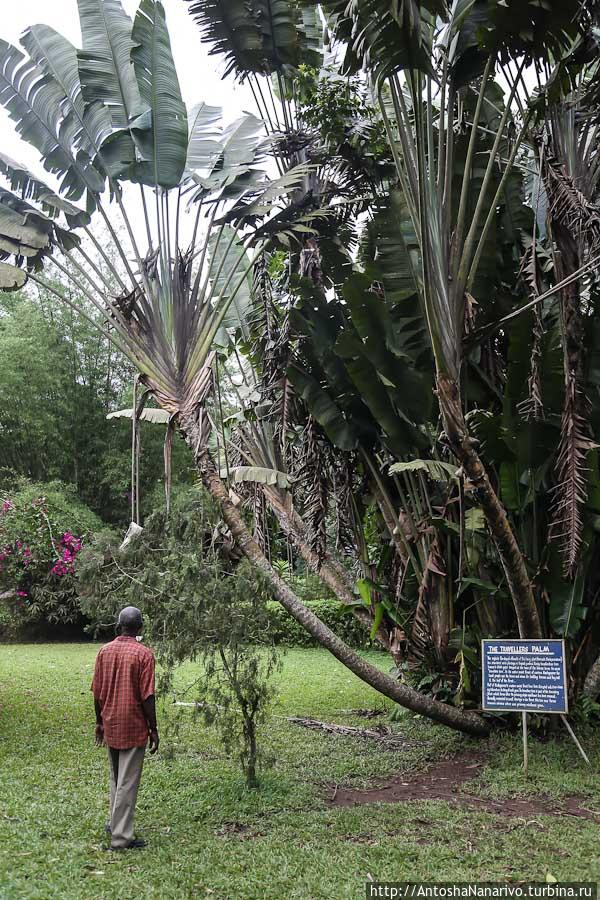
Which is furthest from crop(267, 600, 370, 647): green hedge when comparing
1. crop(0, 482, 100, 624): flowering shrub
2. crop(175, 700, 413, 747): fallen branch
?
crop(175, 700, 413, 747): fallen branch

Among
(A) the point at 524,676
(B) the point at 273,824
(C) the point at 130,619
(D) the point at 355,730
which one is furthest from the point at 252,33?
(D) the point at 355,730

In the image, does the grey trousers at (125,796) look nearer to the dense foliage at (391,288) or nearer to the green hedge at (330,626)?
the dense foliage at (391,288)

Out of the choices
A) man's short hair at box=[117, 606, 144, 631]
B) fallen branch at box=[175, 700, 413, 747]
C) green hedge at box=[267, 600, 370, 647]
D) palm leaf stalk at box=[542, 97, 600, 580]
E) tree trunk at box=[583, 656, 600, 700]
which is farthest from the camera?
green hedge at box=[267, 600, 370, 647]

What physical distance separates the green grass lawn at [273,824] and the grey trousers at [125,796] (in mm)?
147

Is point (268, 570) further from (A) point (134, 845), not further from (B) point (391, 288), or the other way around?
(B) point (391, 288)

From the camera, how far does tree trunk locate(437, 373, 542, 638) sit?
531 centimetres

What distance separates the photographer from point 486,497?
18.2 feet

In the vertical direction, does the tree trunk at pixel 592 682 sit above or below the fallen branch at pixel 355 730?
above

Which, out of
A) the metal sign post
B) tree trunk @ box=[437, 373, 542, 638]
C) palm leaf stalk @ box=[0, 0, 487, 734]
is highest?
palm leaf stalk @ box=[0, 0, 487, 734]

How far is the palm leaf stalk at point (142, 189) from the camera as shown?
624 centimetres

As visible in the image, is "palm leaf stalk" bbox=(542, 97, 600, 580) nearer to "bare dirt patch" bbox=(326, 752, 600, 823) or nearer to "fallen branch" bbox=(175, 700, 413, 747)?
"bare dirt patch" bbox=(326, 752, 600, 823)

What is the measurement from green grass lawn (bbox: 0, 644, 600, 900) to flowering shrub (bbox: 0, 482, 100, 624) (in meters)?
7.75

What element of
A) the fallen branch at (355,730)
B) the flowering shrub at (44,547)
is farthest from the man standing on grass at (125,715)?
the flowering shrub at (44,547)

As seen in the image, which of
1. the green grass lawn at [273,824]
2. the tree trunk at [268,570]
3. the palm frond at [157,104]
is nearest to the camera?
the green grass lawn at [273,824]
